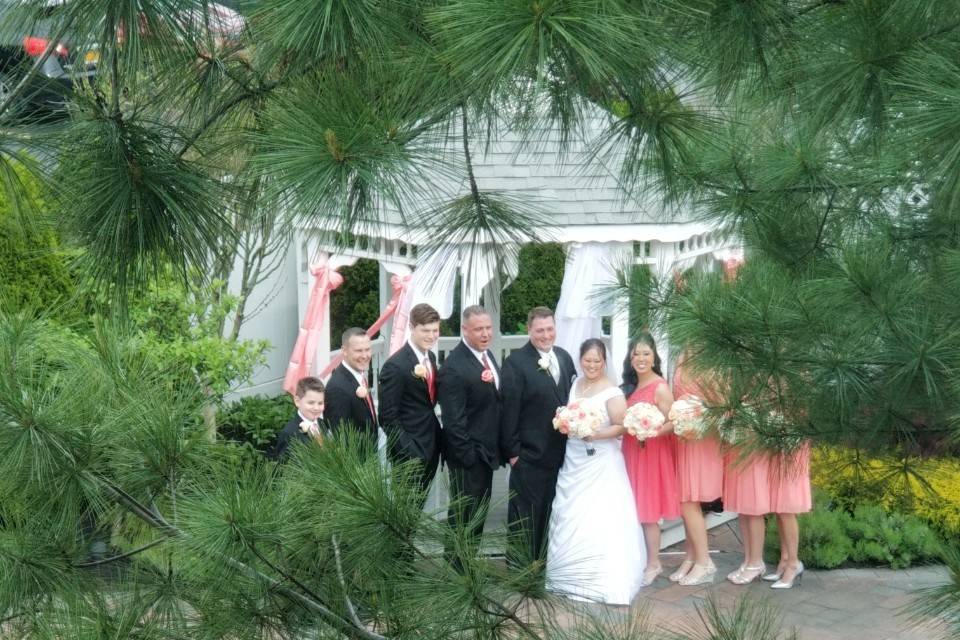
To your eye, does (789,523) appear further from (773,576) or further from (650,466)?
(650,466)

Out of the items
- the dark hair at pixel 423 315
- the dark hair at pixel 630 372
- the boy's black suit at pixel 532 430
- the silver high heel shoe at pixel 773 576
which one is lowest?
the silver high heel shoe at pixel 773 576

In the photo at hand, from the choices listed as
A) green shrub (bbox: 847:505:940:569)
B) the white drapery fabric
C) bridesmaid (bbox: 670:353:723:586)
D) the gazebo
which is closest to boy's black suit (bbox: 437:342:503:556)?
the gazebo

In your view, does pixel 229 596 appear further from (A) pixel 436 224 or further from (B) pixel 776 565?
(B) pixel 776 565

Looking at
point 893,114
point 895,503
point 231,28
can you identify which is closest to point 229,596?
point 231,28

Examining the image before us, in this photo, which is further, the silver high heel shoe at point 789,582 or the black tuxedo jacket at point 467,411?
the silver high heel shoe at point 789,582

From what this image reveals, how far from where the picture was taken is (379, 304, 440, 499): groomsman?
7.96 m

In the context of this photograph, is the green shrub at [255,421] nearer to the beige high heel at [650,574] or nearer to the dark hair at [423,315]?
the dark hair at [423,315]

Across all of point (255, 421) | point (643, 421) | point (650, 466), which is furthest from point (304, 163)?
point (255, 421)

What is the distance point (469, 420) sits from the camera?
8141 mm

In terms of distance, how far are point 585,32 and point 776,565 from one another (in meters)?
7.33

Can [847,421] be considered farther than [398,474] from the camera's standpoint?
Yes

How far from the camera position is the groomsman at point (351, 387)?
7785 millimetres

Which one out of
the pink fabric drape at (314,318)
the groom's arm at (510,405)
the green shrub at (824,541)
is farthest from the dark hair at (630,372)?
the pink fabric drape at (314,318)

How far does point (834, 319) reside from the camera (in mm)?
4312
